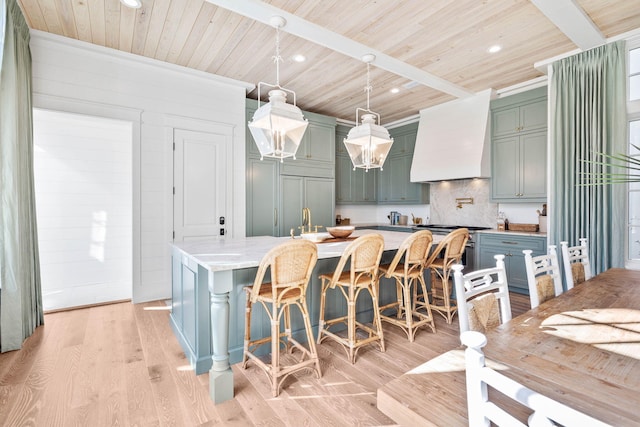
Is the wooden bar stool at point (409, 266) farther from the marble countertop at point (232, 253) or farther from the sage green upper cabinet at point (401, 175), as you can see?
the sage green upper cabinet at point (401, 175)

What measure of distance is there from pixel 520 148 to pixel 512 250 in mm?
1396

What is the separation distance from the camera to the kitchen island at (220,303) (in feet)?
6.26

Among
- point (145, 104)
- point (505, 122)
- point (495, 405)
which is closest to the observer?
point (495, 405)

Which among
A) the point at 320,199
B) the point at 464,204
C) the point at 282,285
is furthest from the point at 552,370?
the point at 464,204

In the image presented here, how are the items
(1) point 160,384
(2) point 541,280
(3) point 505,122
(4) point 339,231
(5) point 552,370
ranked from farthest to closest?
(3) point 505,122 < (4) point 339,231 < (1) point 160,384 < (2) point 541,280 < (5) point 552,370

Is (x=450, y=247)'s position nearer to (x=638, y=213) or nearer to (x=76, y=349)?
(x=638, y=213)

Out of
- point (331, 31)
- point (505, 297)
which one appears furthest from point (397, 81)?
point (505, 297)

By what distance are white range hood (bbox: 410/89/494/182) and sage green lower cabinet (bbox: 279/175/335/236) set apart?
5.07ft

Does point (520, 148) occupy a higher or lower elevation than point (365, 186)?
higher

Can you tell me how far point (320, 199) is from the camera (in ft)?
17.4

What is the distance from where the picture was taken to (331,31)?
2.99 m

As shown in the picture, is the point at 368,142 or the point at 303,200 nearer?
the point at 368,142

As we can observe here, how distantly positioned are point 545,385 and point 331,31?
10.2 feet

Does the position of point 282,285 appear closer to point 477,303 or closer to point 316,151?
point 477,303
